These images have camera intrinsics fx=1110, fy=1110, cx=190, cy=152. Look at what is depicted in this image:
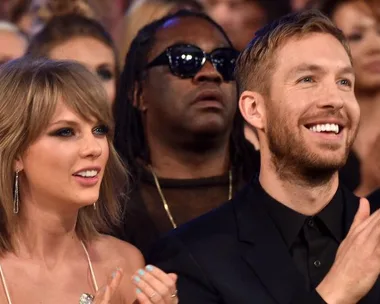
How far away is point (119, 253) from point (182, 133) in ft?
2.38

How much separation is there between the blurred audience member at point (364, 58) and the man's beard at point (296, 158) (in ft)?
5.00

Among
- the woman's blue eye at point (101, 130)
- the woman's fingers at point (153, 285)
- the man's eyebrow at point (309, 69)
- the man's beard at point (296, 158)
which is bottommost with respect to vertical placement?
the woman's fingers at point (153, 285)

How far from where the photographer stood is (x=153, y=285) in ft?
10.3

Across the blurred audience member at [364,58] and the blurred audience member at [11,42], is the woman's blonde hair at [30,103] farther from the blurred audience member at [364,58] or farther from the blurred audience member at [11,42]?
the blurred audience member at [364,58]

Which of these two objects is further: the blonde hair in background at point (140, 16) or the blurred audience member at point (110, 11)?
the blurred audience member at point (110, 11)

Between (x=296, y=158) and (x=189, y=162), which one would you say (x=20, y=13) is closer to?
(x=189, y=162)

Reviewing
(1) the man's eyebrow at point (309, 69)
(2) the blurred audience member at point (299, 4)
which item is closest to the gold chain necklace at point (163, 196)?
(1) the man's eyebrow at point (309, 69)

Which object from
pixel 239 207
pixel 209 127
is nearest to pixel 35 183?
pixel 239 207

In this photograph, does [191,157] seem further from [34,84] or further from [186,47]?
[34,84]

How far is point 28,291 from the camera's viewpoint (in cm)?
340

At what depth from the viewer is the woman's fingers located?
314 centimetres

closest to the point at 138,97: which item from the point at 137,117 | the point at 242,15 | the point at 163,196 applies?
the point at 137,117

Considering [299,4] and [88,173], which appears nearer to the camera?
[88,173]

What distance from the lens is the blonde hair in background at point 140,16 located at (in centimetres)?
513
